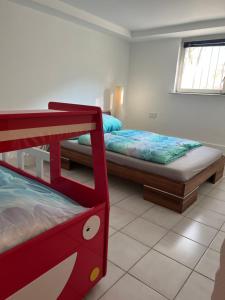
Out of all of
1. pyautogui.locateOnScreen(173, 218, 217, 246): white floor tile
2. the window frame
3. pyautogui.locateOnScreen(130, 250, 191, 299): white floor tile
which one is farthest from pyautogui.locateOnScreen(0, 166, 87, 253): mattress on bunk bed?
the window frame

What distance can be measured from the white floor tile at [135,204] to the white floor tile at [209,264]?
0.67 meters

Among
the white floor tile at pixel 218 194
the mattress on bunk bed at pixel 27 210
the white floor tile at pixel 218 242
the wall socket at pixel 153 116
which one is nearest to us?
the mattress on bunk bed at pixel 27 210

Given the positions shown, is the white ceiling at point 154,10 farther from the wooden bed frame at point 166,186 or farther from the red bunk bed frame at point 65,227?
the red bunk bed frame at point 65,227

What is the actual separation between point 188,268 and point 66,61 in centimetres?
305

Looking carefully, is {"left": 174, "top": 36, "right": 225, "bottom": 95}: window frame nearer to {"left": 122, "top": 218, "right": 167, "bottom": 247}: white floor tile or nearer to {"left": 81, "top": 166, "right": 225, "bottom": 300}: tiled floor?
{"left": 81, "top": 166, "right": 225, "bottom": 300}: tiled floor

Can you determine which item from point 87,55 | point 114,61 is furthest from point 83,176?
point 114,61

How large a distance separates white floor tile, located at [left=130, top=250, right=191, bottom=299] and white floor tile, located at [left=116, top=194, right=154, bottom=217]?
1.90 ft

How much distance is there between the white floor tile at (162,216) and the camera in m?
1.97

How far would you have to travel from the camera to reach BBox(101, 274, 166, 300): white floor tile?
1.26 m

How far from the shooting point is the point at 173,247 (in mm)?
1672

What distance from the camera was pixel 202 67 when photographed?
3916mm

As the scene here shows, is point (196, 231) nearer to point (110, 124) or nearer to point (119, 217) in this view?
point (119, 217)

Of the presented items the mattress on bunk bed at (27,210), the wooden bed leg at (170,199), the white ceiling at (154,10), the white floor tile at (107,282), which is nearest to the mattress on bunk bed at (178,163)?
the wooden bed leg at (170,199)

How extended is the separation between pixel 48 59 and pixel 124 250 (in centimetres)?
266
